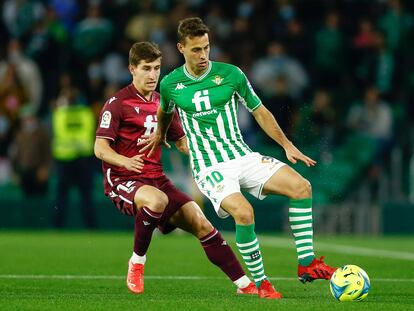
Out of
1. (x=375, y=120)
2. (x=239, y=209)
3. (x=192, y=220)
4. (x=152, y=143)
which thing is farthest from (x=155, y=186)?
(x=375, y=120)

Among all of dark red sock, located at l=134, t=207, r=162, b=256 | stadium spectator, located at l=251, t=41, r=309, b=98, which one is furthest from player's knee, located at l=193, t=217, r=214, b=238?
stadium spectator, located at l=251, t=41, r=309, b=98

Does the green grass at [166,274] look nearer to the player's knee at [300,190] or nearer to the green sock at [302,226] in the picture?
the green sock at [302,226]

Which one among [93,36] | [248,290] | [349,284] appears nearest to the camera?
[349,284]

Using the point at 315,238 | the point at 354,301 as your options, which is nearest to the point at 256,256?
the point at 354,301

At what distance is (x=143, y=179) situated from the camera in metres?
9.56

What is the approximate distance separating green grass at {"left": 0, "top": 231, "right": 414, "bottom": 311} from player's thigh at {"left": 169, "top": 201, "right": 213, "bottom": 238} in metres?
0.50

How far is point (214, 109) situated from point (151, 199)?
90cm

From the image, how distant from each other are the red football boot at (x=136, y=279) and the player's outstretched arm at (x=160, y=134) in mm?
934

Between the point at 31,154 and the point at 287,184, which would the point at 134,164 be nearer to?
the point at 287,184

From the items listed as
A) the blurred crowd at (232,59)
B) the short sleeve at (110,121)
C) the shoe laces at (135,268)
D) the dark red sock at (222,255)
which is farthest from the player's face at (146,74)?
the blurred crowd at (232,59)

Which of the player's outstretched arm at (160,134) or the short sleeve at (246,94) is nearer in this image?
the short sleeve at (246,94)

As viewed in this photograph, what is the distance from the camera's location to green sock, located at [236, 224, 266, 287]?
8586 millimetres

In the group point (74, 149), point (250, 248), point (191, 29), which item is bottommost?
point (74, 149)

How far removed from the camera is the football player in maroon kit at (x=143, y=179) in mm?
9164
